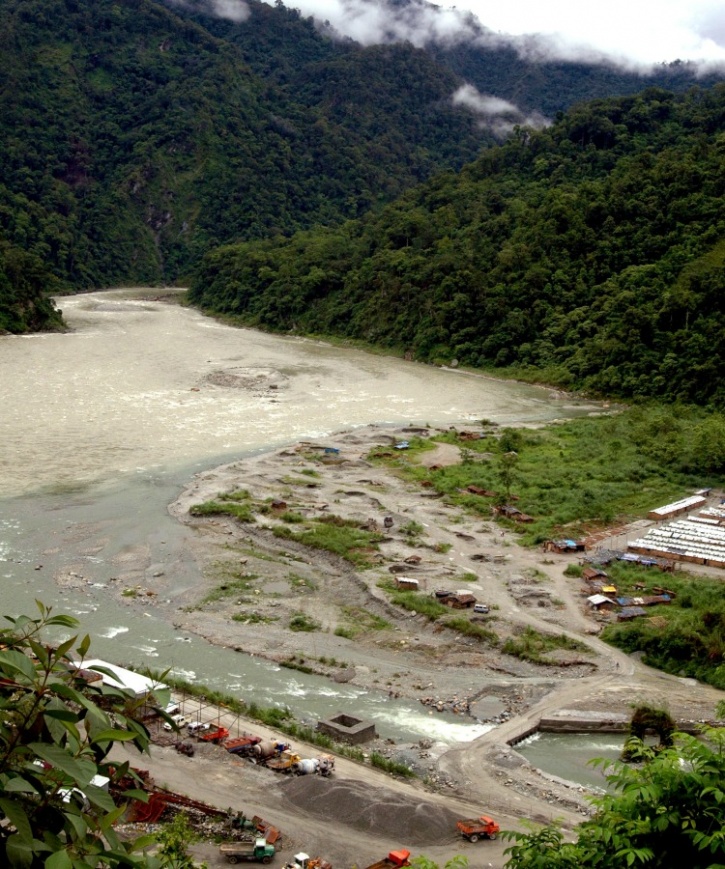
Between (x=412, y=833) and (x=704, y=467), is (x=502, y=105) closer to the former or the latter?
(x=704, y=467)

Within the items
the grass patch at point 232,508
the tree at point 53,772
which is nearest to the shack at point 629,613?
the grass patch at point 232,508

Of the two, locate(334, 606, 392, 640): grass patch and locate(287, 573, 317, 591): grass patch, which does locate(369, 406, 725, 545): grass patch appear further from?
locate(334, 606, 392, 640): grass patch

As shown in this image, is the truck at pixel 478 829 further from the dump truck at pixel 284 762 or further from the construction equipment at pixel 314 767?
the dump truck at pixel 284 762

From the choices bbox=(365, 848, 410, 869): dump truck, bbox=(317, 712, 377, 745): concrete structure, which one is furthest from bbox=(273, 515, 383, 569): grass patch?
bbox=(365, 848, 410, 869): dump truck

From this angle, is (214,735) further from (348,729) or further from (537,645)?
(537,645)

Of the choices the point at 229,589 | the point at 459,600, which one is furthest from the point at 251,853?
the point at 229,589

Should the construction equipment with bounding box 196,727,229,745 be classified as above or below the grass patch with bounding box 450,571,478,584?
below

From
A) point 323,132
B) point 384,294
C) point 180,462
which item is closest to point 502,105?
point 323,132
